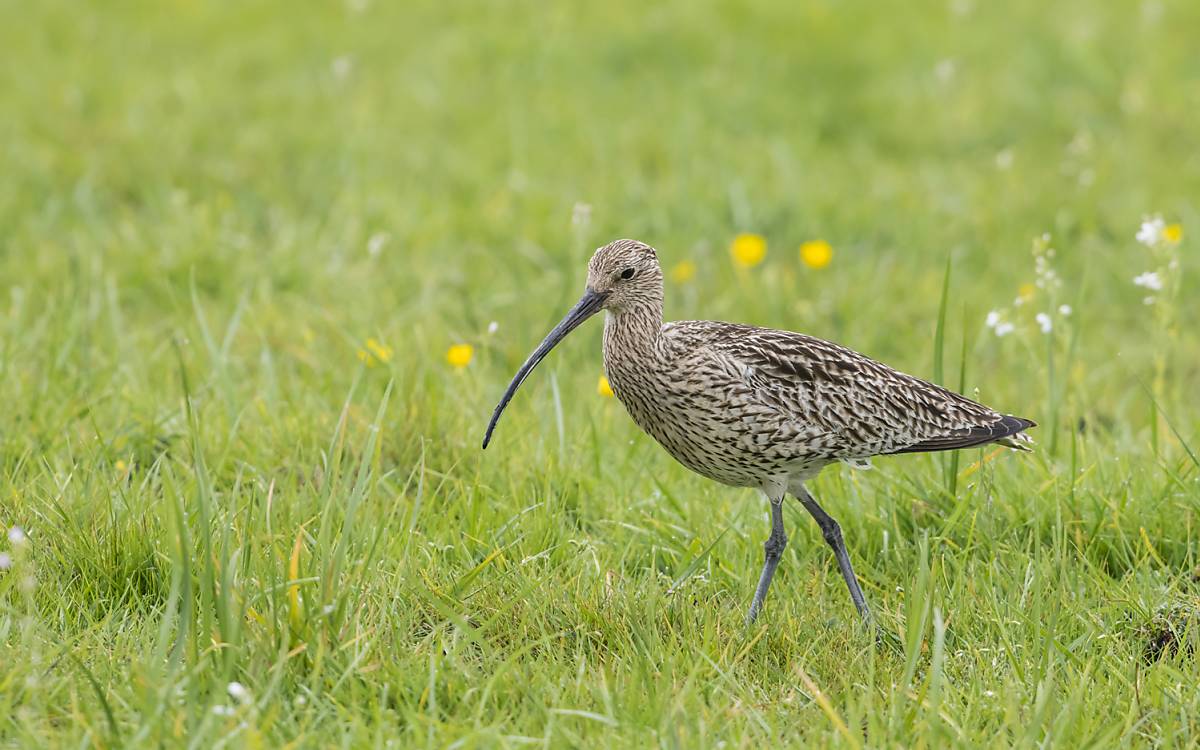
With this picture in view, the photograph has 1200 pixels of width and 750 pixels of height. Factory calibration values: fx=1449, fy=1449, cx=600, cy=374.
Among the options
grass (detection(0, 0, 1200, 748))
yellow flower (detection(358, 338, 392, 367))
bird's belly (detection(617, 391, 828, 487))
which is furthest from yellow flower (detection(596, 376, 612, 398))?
bird's belly (detection(617, 391, 828, 487))

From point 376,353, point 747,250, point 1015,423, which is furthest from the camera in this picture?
point 747,250

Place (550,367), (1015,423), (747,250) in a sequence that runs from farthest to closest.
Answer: (747,250) → (550,367) → (1015,423)

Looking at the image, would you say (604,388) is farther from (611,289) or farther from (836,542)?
(836,542)

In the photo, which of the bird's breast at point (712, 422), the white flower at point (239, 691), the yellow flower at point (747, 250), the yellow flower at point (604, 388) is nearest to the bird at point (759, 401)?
the bird's breast at point (712, 422)

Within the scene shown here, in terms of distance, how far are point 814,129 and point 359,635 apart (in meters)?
6.50

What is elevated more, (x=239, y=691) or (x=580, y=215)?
(x=580, y=215)

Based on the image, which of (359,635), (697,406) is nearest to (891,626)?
(697,406)

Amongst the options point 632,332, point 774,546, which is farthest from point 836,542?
point 632,332

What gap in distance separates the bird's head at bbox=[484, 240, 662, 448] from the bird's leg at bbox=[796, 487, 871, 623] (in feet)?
2.75

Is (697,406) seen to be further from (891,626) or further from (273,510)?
(273,510)

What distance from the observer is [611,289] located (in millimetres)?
4793

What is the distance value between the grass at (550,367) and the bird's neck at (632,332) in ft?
2.05

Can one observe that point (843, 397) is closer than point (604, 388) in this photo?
Yes

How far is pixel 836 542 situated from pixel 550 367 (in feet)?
6.91
